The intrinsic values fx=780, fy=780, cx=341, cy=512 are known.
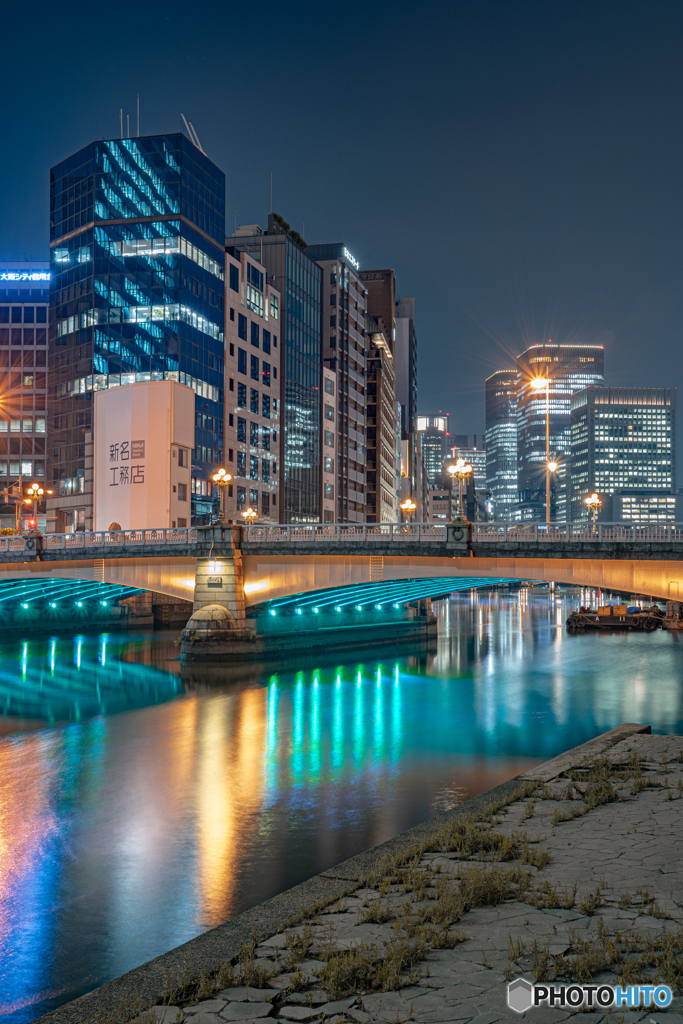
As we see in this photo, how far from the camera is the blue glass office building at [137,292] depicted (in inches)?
3238

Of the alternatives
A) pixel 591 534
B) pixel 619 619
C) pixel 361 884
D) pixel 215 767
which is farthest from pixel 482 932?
pixel 619 619

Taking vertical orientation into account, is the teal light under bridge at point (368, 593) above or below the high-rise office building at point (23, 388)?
below

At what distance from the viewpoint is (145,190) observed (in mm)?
84375

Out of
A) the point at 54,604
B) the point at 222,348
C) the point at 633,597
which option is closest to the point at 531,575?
the point at 54,604

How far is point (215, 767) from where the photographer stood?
28.0 metres

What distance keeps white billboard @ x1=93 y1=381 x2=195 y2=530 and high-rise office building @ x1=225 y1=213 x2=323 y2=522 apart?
28716 mm

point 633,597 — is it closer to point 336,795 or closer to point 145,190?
point 145,190

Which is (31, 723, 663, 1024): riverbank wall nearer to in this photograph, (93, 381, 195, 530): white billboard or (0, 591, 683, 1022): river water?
(0, 591, 683, 1022): river water

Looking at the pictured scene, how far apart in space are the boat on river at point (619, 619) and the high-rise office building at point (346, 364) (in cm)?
4239

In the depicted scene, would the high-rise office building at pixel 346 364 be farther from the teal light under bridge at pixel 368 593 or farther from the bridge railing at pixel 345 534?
the bridge railing at pixel 345 534

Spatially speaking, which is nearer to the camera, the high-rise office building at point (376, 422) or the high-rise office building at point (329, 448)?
the high-rise office building at point (329, 448)

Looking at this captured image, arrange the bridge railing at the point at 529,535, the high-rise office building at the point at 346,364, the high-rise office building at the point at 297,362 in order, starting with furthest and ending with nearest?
the high-rise office building at the point at 346,364 → the high-rise office building at the point at 297,362 → the bridge railing at the point at 529,535

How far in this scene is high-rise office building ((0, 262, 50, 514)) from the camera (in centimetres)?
11844

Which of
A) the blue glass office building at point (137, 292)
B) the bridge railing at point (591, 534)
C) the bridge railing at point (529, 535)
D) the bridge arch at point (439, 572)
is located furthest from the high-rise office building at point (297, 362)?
the bridge railing at point (591, 534)
